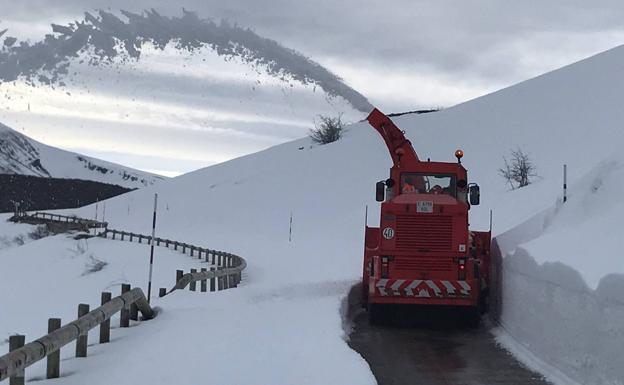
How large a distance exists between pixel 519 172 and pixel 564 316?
3449 cm

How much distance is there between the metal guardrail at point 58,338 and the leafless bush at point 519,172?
33.0 metres

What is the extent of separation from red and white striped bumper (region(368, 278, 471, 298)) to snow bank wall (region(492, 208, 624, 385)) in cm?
87

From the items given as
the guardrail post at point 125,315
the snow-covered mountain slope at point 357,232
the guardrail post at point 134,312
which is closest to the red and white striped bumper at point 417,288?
the snow-covered mountain slope at point 357,232

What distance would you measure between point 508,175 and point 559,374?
3508 centimetres

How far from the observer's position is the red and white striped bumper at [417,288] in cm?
1409

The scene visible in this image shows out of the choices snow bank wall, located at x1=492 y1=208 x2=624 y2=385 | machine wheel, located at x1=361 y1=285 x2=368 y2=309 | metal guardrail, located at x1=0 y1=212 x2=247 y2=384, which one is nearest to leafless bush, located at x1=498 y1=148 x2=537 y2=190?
machine wheel, located at x1=361 y1=285 x2=368 y2=309

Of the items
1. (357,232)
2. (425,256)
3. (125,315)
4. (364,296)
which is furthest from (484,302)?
(357,232)

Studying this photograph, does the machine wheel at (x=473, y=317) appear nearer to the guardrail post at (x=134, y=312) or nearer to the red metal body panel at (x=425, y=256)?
the red metal body panel at (x=425, y=256)

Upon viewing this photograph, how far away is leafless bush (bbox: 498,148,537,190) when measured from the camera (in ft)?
138

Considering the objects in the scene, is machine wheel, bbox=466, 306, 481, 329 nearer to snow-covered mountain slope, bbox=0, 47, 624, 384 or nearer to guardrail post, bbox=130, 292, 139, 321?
snow-covered mountain slope, bbox=0, 47, 624, 384

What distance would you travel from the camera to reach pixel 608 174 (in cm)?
1359

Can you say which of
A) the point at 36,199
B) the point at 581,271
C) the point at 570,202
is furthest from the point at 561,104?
the point at 36,199

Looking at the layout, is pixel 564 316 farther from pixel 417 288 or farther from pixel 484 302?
pixel 484 302

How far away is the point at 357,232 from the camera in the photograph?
44.7 meters
